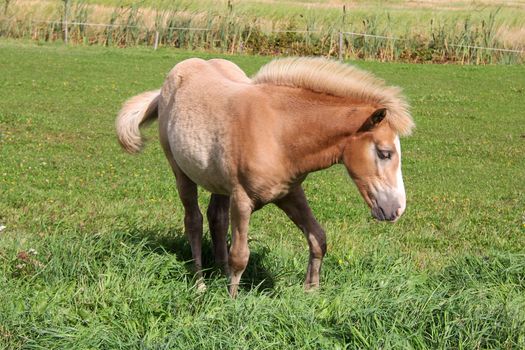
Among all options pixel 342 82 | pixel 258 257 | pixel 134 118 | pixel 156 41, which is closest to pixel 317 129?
pixel 342 82

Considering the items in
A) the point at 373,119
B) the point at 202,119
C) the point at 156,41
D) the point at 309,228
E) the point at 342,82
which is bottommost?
the point at 156,41

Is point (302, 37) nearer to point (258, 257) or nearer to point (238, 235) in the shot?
point (258, 257)

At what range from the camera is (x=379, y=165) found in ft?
20.2

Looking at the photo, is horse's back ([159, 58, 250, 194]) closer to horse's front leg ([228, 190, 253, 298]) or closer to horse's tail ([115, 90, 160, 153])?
horse's front leg ([228, 190, 253, 298])

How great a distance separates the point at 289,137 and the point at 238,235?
907mm

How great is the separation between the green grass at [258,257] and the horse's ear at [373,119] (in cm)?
121

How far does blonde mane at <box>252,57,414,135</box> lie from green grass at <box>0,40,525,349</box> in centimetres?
132

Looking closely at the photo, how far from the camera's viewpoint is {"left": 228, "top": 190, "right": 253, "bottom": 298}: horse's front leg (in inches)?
259

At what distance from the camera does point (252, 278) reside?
24.0 ft

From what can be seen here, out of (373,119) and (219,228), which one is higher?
(373,119)

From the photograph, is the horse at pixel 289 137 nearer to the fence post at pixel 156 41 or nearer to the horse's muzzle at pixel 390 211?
the horse's muzzle at pixel 390 211

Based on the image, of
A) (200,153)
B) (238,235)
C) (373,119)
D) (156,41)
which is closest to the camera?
(373,119)

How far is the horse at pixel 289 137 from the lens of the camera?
20.2 feet

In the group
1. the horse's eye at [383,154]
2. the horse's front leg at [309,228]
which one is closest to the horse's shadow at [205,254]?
the horse's front leg at [309,228]
